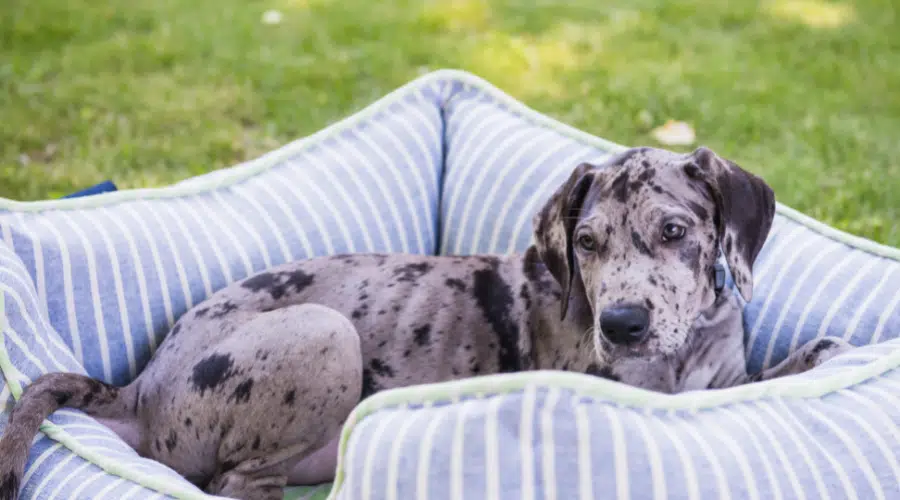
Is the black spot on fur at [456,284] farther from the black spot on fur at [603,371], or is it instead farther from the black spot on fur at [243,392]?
the black spot on fur at [243,392]

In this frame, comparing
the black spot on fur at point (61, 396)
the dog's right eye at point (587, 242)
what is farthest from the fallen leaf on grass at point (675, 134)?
the black spot on fur at point (61, 396)

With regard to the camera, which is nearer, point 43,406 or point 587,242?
point 43,406

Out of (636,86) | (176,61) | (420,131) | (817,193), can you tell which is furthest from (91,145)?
(817,193)

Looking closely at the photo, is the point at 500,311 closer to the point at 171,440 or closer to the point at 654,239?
the point at 654,239

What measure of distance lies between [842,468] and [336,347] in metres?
1.53

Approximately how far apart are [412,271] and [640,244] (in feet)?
2.98

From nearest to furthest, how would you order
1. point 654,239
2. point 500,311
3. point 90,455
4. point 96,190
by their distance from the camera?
point 90,455
point 654,239
point 500,311
point 96,190

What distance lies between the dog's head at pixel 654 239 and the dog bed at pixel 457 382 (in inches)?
17.6

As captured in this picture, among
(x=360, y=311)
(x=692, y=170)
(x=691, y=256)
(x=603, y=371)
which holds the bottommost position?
(x=603, y=371)

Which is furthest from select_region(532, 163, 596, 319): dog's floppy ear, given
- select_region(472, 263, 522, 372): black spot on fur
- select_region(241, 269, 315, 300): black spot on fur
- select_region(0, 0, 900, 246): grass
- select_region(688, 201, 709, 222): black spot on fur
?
select_region(0, 0, 900, 246): grass

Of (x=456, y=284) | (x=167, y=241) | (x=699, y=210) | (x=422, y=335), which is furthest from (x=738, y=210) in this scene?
(x=167, y=241)

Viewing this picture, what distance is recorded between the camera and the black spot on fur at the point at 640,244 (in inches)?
122

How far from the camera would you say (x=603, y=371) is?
10.8 feet

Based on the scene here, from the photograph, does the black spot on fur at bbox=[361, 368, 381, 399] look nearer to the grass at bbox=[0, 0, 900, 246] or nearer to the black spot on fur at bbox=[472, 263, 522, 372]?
the black spot on fur at bbox=[472, 263, 522, 372]
